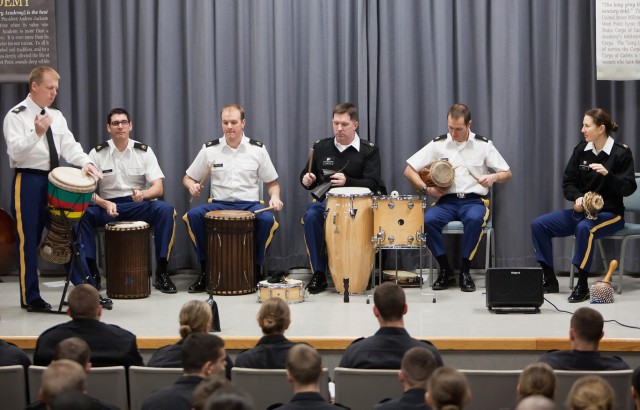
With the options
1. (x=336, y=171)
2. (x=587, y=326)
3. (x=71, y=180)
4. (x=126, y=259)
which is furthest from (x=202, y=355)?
(x=336, y=171)

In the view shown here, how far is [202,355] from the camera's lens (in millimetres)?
4035

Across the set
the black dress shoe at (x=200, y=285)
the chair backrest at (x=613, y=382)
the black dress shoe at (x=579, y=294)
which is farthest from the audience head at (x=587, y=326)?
the black dress shoe at (x=200, y=285)

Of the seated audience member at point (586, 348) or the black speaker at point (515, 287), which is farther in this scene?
the black speaker at point (515, 287)

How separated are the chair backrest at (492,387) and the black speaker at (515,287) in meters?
2.48

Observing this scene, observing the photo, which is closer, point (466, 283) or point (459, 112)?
point (466, 283)

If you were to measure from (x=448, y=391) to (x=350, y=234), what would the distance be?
165 inches

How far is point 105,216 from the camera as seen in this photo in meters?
8.00

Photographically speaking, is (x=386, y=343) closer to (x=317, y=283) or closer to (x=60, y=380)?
(x=60, y=380)

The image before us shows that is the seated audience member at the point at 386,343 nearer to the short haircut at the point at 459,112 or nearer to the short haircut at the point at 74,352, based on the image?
the short haircut at the point at 74,352

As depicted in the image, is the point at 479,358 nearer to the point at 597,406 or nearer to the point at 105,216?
the point at 597,406

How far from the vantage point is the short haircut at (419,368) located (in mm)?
3867

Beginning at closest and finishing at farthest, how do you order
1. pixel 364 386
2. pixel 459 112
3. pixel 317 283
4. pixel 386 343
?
pixel 364 386, pixel 386 343, pixel 317 283, pixel 459 112

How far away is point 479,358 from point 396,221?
1.71 metres

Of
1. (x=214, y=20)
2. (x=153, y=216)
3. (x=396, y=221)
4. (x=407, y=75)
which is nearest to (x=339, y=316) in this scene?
(x=396, y=221)
